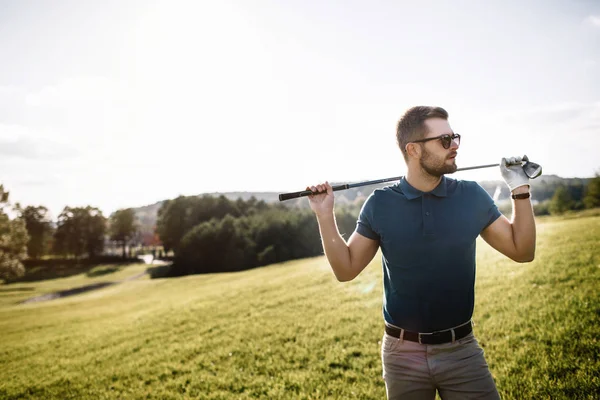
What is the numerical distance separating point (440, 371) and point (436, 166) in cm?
156

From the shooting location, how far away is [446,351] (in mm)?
2555

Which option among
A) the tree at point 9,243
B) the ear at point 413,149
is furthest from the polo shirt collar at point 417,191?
the tree at point 9,243

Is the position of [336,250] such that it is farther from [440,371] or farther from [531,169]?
[531,169]

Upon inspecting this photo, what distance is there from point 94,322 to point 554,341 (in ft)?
69.5

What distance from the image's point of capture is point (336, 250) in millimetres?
2783

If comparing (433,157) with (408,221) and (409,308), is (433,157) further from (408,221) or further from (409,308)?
(409,308)

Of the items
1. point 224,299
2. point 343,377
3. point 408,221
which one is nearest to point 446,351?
point 408,221

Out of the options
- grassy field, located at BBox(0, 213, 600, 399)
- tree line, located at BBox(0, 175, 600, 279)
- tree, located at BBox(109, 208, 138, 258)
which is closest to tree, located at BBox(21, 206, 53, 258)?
tree line, located at BBox(0, 175, 600, 279)

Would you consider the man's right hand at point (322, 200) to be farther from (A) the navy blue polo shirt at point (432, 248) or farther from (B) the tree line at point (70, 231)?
(B) the tree line at point (70, 231)

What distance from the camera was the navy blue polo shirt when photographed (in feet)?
8.46

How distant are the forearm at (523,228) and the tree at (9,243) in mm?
59242

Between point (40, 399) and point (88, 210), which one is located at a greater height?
point (88, 210)

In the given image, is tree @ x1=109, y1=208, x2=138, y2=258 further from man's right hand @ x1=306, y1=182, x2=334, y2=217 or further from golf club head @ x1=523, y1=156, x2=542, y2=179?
golf club head @ x1=523, y1=156, x2=542, y2=179

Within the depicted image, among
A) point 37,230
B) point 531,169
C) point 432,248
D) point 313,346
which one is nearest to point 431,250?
point 432,248
